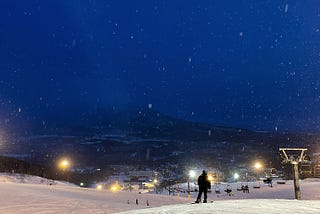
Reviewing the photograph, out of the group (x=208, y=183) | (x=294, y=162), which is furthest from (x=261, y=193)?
(x=208, y=183)

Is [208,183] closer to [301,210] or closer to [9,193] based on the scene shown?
[301,210]

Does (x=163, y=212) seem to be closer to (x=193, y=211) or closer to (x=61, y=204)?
(x=193, y=211)

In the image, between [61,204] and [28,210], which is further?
[61,204]

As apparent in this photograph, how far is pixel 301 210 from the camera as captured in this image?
14586mm

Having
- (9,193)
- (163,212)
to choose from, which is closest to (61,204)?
(9,193)

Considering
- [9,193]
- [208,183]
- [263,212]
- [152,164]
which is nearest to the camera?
[263,212]

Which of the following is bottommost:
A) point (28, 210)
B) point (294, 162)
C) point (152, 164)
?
point (28, 210)

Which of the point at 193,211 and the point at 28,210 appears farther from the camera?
the point at 28,210

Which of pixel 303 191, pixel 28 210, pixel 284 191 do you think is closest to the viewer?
pixel 28 210

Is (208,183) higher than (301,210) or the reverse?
higher

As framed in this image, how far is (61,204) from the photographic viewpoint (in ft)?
79.8

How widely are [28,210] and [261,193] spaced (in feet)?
99.5

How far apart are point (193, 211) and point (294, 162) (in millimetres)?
10619

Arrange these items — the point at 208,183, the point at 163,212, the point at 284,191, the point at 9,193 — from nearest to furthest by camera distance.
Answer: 1. the point at 163,212
2. the point at 208,183
3. the point at 9,193
4. the point at 284,191
